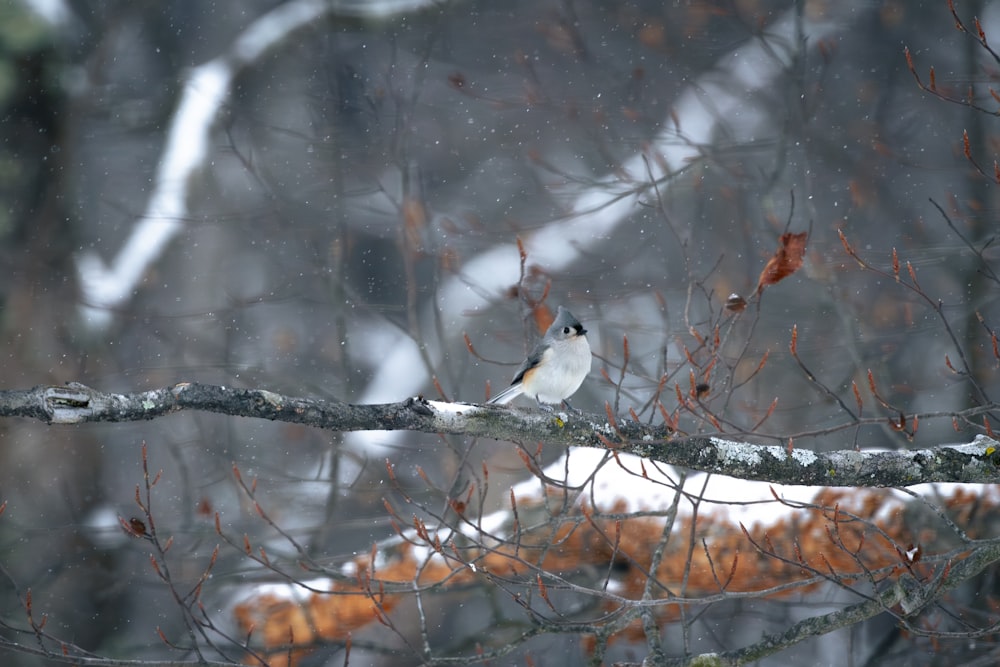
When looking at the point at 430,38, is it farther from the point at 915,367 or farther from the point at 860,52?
the point at 915,367

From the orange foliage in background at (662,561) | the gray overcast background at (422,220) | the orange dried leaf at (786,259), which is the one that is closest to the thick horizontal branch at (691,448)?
the orange dried leaf at (786,259)

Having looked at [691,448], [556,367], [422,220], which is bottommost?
[691,448]

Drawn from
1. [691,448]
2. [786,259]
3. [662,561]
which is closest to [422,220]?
[662,561]

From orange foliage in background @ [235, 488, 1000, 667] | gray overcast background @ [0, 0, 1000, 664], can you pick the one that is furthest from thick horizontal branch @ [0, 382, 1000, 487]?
Answer: gray overcast background @ [0, 0, 1000, 664]

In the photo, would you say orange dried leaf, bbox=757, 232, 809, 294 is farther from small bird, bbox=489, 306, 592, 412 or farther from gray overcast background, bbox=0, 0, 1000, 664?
gray overcast background, bbox=0, 0, 1000, 664

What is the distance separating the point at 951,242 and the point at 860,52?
1.10m

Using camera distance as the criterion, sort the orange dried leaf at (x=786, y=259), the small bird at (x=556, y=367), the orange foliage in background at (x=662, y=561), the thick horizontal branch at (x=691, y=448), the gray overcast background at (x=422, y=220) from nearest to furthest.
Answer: the orange dried leaf at (x=786, y=259)
the thick horizontal branch at (x=691, y=448)
the small bird at (x=556, y=367)
the orange foliage in background at (x=662, y=561)
the gray overcast background at (x=422, y=220)

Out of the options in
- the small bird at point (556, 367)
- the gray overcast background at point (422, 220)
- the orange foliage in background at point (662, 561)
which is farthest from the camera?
the gray overcast background at point (422, 220)

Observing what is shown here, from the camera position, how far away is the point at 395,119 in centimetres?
453

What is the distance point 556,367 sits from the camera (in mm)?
2285

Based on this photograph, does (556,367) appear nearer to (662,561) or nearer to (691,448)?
(691,448)

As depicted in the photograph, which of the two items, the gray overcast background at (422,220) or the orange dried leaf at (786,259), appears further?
the gray overcast background at (422,220)

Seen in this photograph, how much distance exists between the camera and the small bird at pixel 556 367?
2.29 metres

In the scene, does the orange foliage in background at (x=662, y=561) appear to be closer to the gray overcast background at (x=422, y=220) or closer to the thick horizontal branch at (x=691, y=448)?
the gray overcast background at (x=422, y=220)
